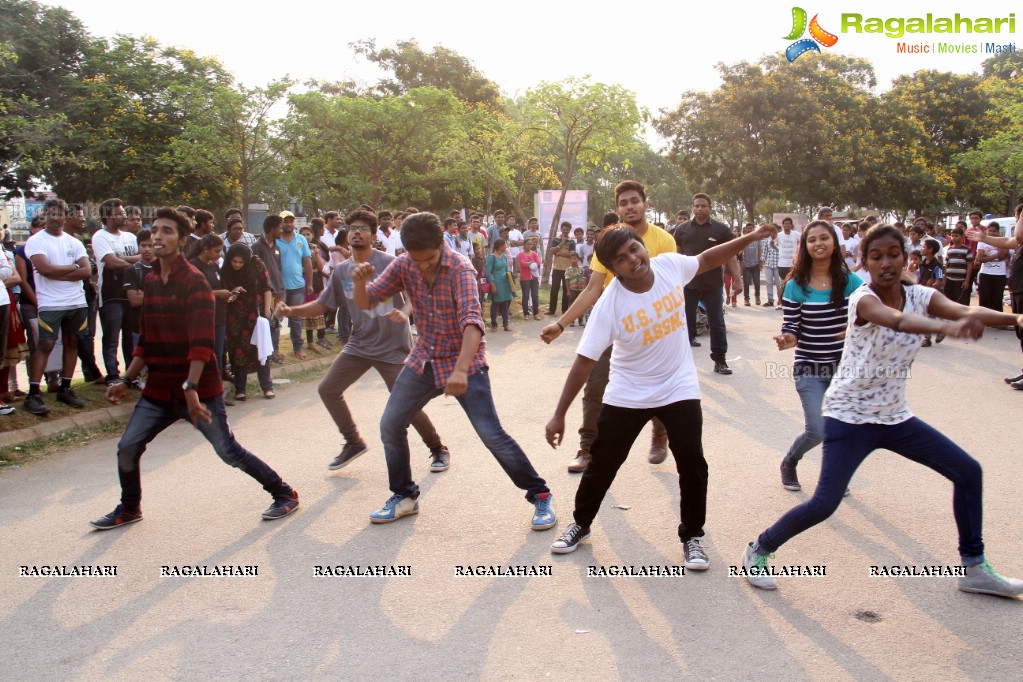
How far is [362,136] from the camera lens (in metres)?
25.7

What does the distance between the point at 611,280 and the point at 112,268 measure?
5.58m

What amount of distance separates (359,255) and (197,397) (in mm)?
1523

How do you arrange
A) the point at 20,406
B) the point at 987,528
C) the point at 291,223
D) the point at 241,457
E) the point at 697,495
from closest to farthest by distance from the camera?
the point at 697,495 → the point at 987,528 → the point at 241,457 → the point at 20,406 → the point at 291,223

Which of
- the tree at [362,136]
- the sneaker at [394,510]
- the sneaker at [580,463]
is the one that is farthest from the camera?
the tree at [362,136]

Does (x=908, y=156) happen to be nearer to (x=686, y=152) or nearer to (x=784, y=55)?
(x=784, y=55)

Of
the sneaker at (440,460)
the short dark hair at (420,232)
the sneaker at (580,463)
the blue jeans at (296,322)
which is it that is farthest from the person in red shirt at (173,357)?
the blue jeans at (296,322)

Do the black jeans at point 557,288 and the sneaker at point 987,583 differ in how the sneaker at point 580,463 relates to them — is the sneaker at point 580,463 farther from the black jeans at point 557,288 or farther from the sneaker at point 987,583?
the black jeans at point 557,288

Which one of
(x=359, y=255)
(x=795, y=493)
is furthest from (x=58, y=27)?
(x=795, y=493)

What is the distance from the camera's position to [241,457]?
4820mm

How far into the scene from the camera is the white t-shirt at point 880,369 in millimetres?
3574

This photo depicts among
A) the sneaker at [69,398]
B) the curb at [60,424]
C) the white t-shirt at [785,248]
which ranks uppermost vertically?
the white t-shirt at [785,248]

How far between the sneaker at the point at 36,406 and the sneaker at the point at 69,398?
0.87 ft

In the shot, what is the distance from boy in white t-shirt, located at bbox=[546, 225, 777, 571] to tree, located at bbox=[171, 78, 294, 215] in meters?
20.9

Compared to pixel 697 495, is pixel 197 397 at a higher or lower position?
higher
